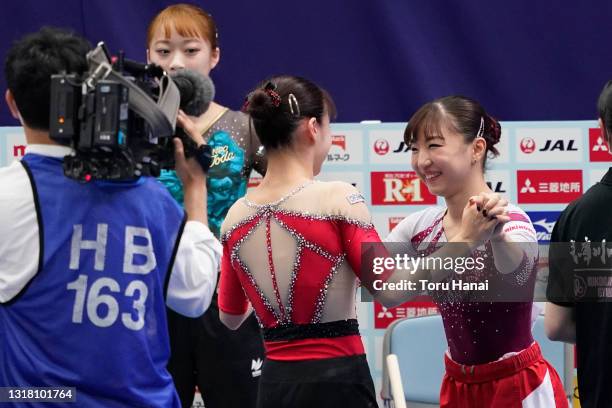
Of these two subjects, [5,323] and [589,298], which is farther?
[589,298]

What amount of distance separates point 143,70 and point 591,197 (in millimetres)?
1234

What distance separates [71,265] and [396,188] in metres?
2.41

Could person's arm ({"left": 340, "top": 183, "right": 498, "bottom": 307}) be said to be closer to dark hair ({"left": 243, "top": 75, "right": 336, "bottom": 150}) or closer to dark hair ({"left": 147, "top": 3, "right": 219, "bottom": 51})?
dark hair ({"left": 243, "top": 75, "right": 336, "bottom": 150})

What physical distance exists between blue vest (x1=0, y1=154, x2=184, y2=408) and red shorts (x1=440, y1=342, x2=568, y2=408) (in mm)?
1176

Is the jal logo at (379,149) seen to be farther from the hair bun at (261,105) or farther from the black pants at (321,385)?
the black pants at (321,385)

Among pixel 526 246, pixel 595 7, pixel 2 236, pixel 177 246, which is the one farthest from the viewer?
pixel 595 7

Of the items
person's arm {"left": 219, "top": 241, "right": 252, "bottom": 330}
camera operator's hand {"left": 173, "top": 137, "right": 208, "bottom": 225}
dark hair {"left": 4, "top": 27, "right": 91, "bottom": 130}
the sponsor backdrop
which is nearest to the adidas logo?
person's arm {"left": 219, "top": 241, "right": 252, "bottom": 330}

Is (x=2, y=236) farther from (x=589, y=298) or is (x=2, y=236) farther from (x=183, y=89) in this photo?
(x=589, y=298)

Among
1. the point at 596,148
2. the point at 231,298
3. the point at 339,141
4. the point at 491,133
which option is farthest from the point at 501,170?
the point at 231,298

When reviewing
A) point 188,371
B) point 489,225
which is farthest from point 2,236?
point 188,371

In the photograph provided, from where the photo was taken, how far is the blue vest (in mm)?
2305

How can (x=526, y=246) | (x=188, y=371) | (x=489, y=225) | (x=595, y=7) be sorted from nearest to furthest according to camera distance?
(x=489, y=225) < (x=526, y=246) < (x=188, y=371) < (x=595, y=7)

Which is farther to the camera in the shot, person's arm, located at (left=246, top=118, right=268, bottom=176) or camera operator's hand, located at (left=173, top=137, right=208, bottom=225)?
person's arm, located at (left=246, top=118, right=268, bottom=176)

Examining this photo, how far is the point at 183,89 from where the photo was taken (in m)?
2.45
